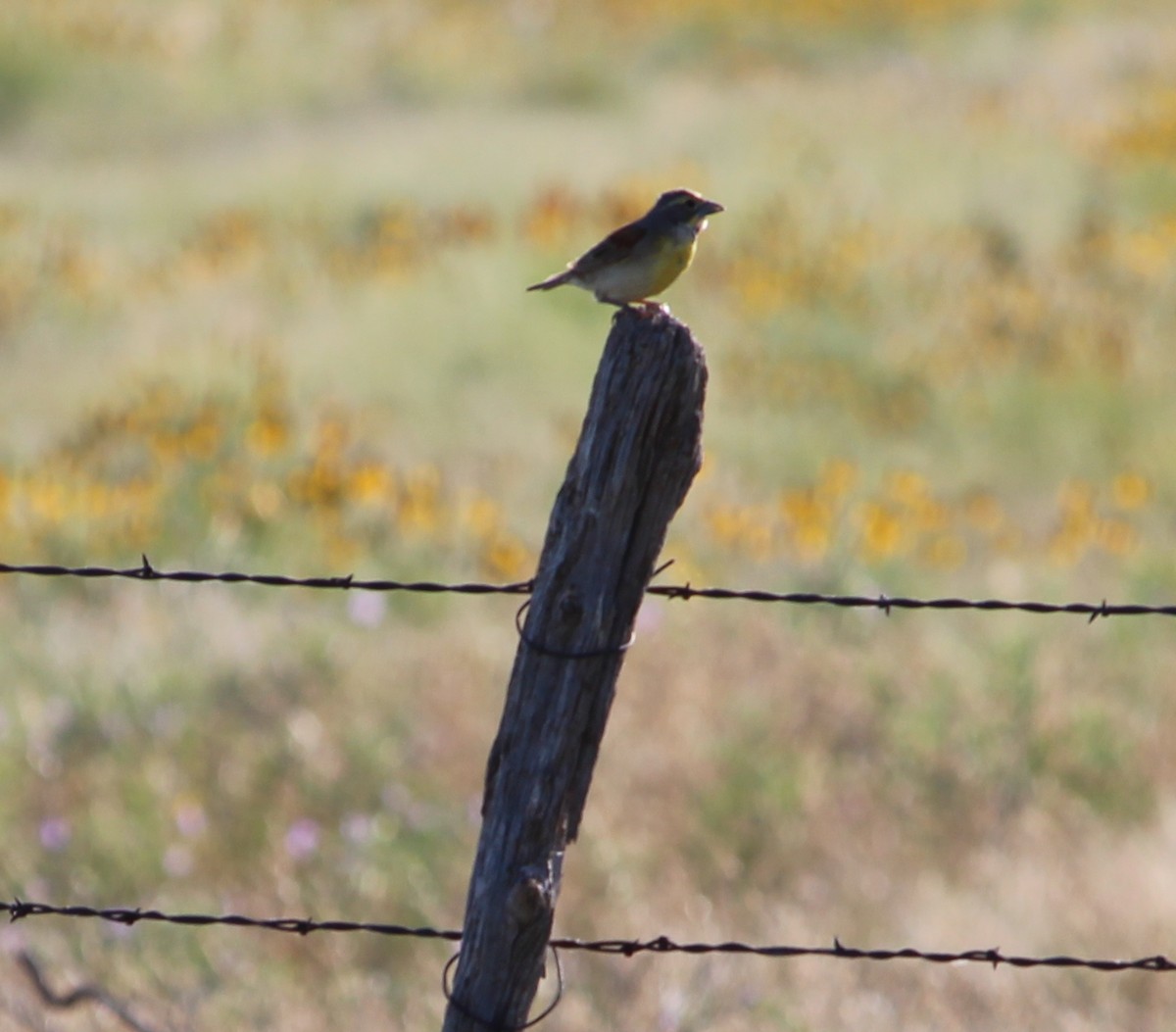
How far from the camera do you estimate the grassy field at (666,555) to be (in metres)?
4.98

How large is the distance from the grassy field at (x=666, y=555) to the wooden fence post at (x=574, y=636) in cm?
169

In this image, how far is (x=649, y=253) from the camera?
4172 millimetres

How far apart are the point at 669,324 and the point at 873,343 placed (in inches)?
346

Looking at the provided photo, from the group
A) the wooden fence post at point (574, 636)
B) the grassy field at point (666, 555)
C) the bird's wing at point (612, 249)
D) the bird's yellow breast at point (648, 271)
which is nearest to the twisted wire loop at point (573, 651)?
the wooden fence post at point (574, 636)

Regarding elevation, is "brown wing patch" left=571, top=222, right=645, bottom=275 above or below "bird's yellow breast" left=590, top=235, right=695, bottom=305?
above

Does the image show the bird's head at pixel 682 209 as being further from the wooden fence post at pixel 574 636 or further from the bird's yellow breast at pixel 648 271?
the wooden fence post at pixel 574 636

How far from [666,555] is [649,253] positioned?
360 centimetres

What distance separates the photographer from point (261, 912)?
5008 mm

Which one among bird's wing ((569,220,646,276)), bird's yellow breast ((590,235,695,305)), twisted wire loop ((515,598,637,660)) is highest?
bird's wing ((569,220,646,276))

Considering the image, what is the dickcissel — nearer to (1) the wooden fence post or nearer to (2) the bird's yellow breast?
(2) the bird's yellow breast

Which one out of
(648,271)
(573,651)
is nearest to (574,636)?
(573,651)

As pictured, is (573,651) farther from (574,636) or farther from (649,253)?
(649,253)

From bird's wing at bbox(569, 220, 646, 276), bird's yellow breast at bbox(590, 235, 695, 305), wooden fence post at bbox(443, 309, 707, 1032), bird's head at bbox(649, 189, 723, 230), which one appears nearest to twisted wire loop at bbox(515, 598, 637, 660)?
wooden fence post at bbox(443, 309, 707, 1032)

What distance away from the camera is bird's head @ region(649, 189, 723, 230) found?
424 centimetres
